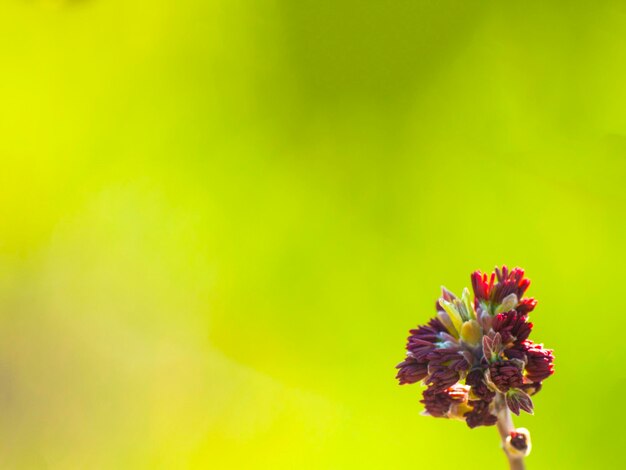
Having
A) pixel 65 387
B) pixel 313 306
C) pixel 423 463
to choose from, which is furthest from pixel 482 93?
pixel 65 387

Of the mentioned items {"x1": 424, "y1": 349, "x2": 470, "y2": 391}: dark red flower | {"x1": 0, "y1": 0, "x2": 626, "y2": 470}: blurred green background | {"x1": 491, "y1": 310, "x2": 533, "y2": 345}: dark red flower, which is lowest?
{"x1": 424, "y1": 349, "x2": 470, "y2": 391}: dark red flower

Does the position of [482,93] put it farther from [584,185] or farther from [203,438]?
[203,438]

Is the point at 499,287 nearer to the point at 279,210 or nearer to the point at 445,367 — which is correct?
the point at 445,367

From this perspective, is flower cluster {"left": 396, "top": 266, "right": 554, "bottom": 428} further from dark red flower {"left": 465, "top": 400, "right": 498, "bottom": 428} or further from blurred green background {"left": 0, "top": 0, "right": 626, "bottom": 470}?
blurred green background {"left": 0, "top": 0, "right": 626, "bottom": 470}

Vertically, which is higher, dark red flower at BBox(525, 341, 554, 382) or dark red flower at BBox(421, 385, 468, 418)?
dark red flower at BBox(525, 341, 554, 382)

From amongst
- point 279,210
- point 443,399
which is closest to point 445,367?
point 443,399

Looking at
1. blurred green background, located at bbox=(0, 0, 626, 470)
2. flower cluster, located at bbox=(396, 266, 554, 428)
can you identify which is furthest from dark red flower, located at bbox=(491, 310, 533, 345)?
blurred green background, located at bbox=(0, 0, 626, 470)
